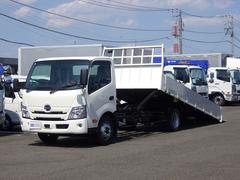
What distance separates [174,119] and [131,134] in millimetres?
1783

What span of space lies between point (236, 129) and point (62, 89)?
22.4 ft

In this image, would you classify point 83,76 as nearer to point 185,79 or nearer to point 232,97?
point 185,79

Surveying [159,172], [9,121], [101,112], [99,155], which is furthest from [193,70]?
[159,172]

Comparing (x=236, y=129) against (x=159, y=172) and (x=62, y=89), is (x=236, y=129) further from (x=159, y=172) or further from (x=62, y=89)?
(x=159, y=172)

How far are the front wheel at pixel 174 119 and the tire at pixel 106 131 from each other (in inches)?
130

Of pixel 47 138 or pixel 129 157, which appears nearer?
pixel 129 157

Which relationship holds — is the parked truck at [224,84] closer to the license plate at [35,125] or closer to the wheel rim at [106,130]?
the wheel rim at [106,130]

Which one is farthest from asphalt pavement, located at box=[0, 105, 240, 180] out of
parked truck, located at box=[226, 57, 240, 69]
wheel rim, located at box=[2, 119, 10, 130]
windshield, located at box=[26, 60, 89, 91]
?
A: parked truck, located at box=[226, 57, 240, 69]

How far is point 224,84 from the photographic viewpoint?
93.6ft

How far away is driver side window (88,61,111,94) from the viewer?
1254 cm

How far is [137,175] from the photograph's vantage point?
8.80 m

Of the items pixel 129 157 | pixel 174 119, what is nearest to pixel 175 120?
pixel 174 119

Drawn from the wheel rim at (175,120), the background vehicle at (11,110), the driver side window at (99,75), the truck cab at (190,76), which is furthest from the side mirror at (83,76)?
the truck cab at (190,76)

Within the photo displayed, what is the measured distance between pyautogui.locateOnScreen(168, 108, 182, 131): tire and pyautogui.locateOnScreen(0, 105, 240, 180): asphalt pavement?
1.68 feet
